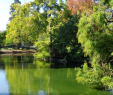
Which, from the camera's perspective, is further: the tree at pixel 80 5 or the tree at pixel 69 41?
the tree at pixel 80 5

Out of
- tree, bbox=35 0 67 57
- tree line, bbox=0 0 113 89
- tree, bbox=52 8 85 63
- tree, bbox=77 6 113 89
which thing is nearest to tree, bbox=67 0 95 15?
tree line, bbox=0 0 113 89

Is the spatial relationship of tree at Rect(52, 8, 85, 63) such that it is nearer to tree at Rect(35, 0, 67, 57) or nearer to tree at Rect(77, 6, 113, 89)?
tree at Rect(35, 0, 67, 57)

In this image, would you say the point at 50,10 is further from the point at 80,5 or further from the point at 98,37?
the point at 98,37

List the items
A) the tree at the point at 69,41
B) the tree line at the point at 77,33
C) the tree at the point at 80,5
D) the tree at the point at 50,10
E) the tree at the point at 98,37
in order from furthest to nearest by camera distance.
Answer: the tree at the point at 80,5 → the tree at the point at 50,10 → the tree at the point at 69,41 → the tree line at the point at 77,33 → the tree at the point at 98,37

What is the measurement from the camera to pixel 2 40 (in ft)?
143

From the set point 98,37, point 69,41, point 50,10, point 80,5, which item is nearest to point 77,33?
point 98,37

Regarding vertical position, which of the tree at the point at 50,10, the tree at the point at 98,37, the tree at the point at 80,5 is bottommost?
the tree at the point at 98,37

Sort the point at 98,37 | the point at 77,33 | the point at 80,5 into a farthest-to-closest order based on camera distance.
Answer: the point at 80,5
the point at 77,33
the point at 98,37

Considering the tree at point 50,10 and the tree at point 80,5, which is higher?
the tree at point 80,5

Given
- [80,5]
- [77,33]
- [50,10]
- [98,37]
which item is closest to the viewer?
[98,37]

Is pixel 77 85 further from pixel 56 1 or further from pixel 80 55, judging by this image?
pixel 56 1

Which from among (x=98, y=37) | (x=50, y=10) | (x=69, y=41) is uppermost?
(x=50, y=10)

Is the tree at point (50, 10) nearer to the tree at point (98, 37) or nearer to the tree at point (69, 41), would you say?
the tree at point (69, 41)

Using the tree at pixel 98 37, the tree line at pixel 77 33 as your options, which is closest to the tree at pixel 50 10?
the tree line at pixel 77 33
